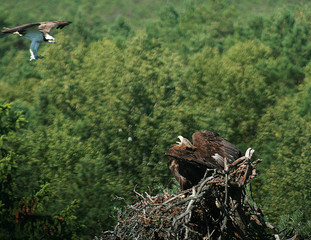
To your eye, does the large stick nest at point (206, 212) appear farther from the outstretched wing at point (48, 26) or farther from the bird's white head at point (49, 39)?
the outstretched wing at point (48, 26)

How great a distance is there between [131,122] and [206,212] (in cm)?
1828

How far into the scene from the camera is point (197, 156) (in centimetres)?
661

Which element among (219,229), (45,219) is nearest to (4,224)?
(45,219)

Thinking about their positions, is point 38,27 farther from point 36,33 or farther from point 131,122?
point 131,122

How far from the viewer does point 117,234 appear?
23.1ft

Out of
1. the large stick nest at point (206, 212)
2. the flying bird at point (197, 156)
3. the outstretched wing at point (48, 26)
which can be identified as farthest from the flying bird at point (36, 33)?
the large stick nest at point (206, 212)

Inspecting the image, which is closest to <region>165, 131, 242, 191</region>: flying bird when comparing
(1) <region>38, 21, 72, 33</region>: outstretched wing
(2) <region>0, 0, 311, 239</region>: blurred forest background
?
(1) <region>38, 21, 72, 33</region>: outstretched wing

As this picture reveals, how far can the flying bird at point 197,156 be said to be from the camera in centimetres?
651

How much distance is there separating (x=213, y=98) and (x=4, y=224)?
599 inches

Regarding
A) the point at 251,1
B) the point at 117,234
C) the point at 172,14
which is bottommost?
the point at 251,1

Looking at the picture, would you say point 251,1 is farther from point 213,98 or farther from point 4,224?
point 4,224

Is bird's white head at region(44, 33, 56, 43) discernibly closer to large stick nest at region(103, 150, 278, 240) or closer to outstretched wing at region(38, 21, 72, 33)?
outstretched wing at region(38, 21, 72, 33)

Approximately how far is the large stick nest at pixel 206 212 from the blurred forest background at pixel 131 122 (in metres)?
8.53

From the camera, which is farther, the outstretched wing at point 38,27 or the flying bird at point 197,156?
the outstretched wing at point 38,27
